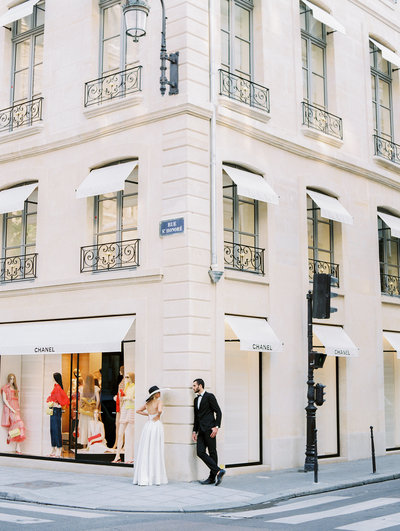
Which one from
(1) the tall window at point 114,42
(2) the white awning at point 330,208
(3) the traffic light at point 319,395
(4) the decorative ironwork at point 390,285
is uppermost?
(1) the tall window at point 114,42

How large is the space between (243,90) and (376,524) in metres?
10.1

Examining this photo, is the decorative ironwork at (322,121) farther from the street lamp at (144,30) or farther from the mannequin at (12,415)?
the mannequin at (12,415)

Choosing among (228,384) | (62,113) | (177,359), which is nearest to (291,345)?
(228,384)

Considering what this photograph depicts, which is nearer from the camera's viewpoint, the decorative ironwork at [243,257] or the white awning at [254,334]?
the white awning at [254,334]

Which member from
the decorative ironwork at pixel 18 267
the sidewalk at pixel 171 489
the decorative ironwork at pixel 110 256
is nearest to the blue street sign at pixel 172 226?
the decorative ironwork at pixel 110 256

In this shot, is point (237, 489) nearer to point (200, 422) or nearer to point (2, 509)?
point (200, 422)

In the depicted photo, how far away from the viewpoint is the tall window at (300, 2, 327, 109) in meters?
18.4

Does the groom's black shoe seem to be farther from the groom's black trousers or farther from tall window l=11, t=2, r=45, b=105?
tall window l=11, t=2, r=45, b=105

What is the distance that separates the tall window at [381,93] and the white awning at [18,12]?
931 cm

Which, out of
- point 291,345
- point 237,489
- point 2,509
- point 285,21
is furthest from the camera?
point 285,21

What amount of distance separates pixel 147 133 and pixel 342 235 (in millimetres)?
5821

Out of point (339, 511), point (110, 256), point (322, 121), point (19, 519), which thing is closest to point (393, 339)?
point (322, 121)

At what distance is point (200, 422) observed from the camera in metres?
13.4

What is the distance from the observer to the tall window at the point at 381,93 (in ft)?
67.7
